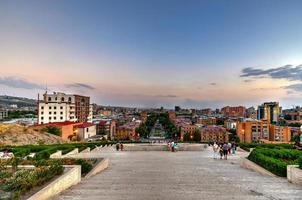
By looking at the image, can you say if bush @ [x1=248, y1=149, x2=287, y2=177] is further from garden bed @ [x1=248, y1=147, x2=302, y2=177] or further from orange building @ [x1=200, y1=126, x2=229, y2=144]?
orange building @ [x1=200, y1=126, x2=229, y2=144]

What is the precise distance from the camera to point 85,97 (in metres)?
111

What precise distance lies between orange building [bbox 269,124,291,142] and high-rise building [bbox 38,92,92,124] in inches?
2825

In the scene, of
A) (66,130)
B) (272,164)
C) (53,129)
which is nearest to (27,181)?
(272,164)

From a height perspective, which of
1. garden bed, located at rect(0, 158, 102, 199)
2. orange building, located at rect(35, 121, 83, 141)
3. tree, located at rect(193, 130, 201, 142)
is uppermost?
garden bed, located at rect(0, 158, 102, 199)

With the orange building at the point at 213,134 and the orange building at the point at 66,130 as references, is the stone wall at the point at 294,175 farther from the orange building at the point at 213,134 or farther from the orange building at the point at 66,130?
the orange building at the point at 213,134

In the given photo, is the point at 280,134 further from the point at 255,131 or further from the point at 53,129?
the point at 53,129

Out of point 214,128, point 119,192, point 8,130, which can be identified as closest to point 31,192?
point 119,192

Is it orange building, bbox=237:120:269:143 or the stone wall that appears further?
orange building, bbox=237:120:269:143

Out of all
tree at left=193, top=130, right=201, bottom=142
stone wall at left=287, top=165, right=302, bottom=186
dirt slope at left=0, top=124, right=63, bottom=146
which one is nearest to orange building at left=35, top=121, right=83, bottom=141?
dirt slope at left=0, top=124, right=63, bottom=146

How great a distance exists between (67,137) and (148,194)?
50.2 m

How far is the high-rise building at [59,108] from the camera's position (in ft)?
287

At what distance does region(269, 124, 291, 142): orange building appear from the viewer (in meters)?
108

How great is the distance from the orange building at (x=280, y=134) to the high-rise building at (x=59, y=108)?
71.8 metres

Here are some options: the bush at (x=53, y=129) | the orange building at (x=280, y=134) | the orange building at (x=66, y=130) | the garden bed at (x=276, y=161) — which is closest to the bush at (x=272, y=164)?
the garden bed at (x=276, y=161)
